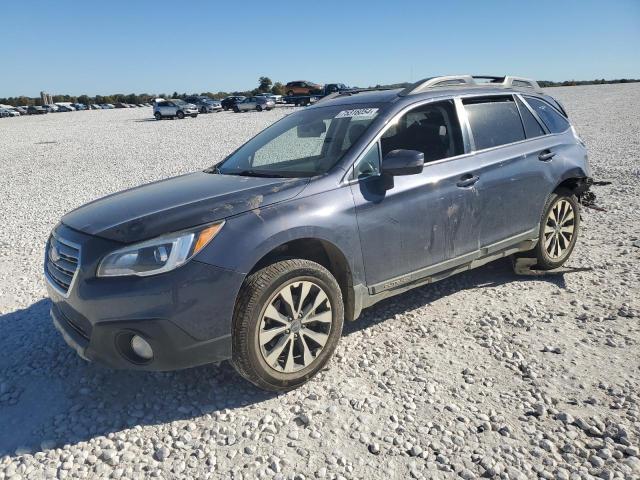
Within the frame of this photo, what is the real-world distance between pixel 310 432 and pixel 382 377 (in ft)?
2.32

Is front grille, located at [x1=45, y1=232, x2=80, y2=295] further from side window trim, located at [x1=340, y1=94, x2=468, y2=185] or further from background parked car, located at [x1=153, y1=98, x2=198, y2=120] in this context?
background parked car, located at [x1=153, y1=98, x2=198, y2=120]

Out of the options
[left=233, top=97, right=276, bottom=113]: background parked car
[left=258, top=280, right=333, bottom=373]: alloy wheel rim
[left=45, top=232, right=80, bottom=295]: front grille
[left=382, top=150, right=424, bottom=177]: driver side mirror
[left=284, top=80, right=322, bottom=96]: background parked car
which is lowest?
[left=258, top=280, right=333, bottom=373]: alloy wheel rim

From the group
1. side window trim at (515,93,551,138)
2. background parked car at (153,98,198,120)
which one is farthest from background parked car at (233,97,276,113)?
side window trim at (515,93,551,138)

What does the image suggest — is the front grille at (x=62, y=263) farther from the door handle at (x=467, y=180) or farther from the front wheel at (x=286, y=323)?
the door handle at (x=467, y=180)

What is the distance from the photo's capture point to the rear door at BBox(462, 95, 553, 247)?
13.6 ft

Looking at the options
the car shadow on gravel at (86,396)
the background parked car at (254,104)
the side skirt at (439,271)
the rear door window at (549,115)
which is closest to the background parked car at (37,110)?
the background parked car at (254,104)

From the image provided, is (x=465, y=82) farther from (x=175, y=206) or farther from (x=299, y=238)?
(x=175, y=206)

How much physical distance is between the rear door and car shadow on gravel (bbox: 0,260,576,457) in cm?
148

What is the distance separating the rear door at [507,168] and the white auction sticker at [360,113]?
2.89ft

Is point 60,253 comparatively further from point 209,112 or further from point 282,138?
point 209,112

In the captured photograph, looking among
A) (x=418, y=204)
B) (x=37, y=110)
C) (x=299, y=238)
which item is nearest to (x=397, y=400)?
(x=299, y=238)

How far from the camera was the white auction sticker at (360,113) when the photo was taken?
3848 millimetres

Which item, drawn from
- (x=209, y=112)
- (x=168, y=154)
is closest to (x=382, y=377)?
(x=168, y=154)

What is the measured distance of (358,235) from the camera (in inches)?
132
